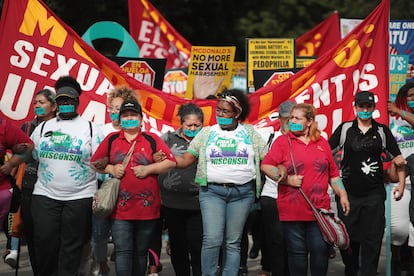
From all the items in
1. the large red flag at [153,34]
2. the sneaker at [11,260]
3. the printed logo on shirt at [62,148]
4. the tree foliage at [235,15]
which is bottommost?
the sneaker at [11,260]

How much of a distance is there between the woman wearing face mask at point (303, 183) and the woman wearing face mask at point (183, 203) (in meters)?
0.98

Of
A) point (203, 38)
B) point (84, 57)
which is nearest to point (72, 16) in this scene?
point (203, 38)

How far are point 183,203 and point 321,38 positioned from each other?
413 inches

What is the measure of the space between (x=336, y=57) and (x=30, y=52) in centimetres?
317

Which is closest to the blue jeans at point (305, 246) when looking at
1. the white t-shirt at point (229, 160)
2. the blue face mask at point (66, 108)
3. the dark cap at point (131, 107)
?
the white t-shirt at point (229, 160)

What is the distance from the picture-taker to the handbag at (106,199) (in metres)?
8.71

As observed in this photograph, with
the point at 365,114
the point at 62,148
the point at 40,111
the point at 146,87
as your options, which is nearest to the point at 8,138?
the point at 62,148

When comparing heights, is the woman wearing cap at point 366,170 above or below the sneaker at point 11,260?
above

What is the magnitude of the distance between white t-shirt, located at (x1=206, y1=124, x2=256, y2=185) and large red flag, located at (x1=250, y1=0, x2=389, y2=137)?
1950 millimetres

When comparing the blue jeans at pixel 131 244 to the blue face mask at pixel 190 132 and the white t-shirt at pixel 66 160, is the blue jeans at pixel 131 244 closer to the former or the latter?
the white t-shirt at pixel 66 160

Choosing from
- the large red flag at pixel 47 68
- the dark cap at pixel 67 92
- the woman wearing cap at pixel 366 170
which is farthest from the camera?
the large red flag at pixel 47 68

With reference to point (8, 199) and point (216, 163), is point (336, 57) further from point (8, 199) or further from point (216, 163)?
point (8, 199)

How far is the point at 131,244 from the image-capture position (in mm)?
8906

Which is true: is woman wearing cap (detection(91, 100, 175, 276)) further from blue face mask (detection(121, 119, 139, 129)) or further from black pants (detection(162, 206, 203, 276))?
black pants (detection(162, 206, 203, 276))
